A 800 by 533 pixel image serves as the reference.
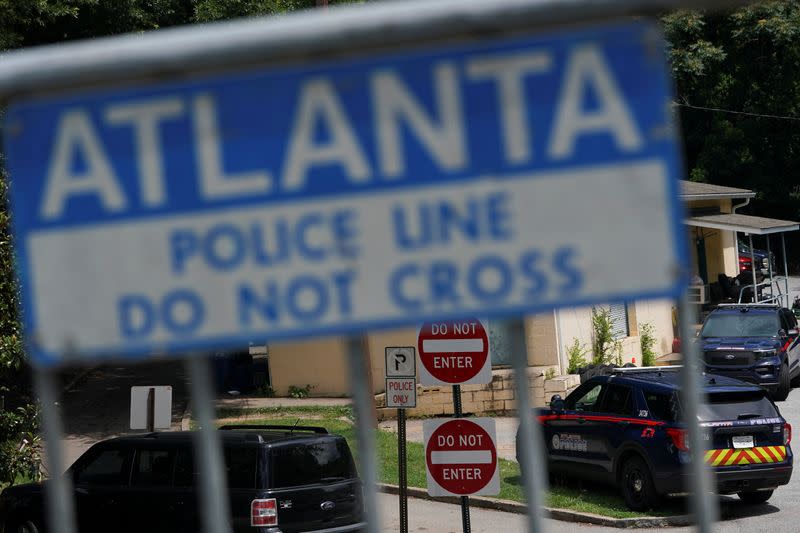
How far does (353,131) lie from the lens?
2584mm

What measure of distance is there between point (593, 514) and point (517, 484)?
264 centimetres

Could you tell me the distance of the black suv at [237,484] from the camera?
39.8ft

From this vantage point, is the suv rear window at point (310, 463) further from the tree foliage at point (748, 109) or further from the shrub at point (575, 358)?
the tree foliage at point (748, 109)

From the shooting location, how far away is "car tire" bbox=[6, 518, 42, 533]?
1349cm

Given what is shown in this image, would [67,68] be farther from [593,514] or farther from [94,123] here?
[593,514]

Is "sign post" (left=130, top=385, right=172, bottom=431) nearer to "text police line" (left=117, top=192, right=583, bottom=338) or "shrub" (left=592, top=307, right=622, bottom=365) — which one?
"text police line" (left=117, top=192, right=583, bottom=338)

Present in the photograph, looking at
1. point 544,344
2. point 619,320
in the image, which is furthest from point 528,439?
point 619,320

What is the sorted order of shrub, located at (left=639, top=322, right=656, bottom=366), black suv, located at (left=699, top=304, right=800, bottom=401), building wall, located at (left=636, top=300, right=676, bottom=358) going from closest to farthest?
black suv, located at (left=699, top=304, right=800, bottom=401) < shrub, located at (left=639, top=322, right=656, bottom=366) < building wall, located at (left=636, top=300, right=676, bottom=358)

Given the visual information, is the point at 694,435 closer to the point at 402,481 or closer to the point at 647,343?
the point at 402,481

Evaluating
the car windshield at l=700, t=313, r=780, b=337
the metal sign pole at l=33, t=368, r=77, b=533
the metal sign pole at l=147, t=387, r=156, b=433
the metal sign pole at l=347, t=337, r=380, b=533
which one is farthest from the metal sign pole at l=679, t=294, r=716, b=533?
the car windshield at l=700, t=313, r=780, b=337

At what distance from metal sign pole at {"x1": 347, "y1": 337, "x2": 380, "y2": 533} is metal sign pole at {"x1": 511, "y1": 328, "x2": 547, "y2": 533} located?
36cm

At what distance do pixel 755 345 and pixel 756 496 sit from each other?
29.7ft

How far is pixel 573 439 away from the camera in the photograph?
15742 mm

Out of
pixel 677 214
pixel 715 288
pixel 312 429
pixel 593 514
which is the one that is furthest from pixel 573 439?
pixel 715 288
